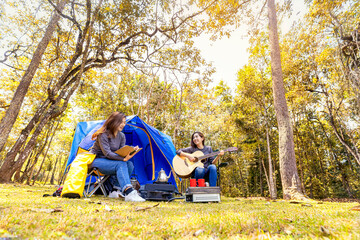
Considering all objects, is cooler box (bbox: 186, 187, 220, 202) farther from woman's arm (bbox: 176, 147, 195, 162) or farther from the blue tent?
the blue tent

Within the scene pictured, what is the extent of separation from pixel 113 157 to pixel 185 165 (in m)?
1.22

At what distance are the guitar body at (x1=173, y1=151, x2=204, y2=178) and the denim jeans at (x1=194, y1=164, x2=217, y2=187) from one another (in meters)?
0.11

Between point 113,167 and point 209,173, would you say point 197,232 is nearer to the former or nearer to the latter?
point 113,167

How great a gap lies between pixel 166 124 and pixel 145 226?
34.0 ft

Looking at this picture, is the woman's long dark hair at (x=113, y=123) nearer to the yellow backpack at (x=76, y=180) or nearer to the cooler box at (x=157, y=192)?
the yellow backpack at (x=76, y=180)

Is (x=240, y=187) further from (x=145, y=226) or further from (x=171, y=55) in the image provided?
(x=145, y=226)

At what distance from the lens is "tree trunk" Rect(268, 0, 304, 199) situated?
3594 mm

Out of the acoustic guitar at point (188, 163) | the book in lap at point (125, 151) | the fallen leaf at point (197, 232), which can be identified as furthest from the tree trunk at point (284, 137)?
the fallen leaf at point (197, 232)

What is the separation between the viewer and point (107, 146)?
289 cm

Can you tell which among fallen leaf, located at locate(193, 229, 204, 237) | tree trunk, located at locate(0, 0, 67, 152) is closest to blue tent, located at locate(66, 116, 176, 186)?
tree trunk, located at locate(0, 0, 67, 152)

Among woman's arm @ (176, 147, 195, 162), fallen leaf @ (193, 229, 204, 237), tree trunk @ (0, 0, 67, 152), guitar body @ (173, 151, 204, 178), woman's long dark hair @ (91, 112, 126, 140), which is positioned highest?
tree trunk @ (0, 0, 67, 152)

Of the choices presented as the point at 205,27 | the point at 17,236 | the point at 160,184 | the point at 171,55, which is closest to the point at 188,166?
the point at 160,184

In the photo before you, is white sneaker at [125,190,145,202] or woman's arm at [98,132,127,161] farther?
woman's arm at [98,132,127,161]

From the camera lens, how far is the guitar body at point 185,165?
3338 mm
